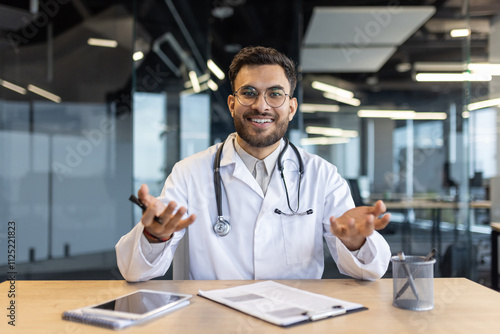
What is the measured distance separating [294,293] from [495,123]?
14.1 ft

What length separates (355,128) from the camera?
5316mm

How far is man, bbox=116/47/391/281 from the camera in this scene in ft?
4.76

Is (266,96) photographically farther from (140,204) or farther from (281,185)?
(140,204)

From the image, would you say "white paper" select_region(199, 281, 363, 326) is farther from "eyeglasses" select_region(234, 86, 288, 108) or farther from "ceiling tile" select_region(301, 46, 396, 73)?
"ceiling tile" select_region(301, 46, 396, 73)

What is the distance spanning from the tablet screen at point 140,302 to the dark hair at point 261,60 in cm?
105

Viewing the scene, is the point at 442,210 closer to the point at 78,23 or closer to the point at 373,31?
the point at 373,31

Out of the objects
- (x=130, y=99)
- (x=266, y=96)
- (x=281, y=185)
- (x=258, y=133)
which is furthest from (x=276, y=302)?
(x=130, y=99)

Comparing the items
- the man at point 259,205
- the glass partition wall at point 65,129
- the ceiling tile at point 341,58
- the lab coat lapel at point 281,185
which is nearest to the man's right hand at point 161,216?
the man at point 259,205

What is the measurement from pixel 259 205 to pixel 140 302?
2.36ft

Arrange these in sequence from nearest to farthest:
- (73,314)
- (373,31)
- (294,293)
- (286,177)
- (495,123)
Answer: (73,314) < (294,293) < (286,177) < (495,123) < (373,31)

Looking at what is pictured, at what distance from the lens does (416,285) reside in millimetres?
1109

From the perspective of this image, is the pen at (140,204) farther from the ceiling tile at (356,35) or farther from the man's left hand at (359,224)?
the ceiling tile at (356,35)

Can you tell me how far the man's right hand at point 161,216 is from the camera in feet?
3.92

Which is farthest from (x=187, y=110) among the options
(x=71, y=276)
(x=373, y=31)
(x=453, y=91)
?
(x=453, y=91)
